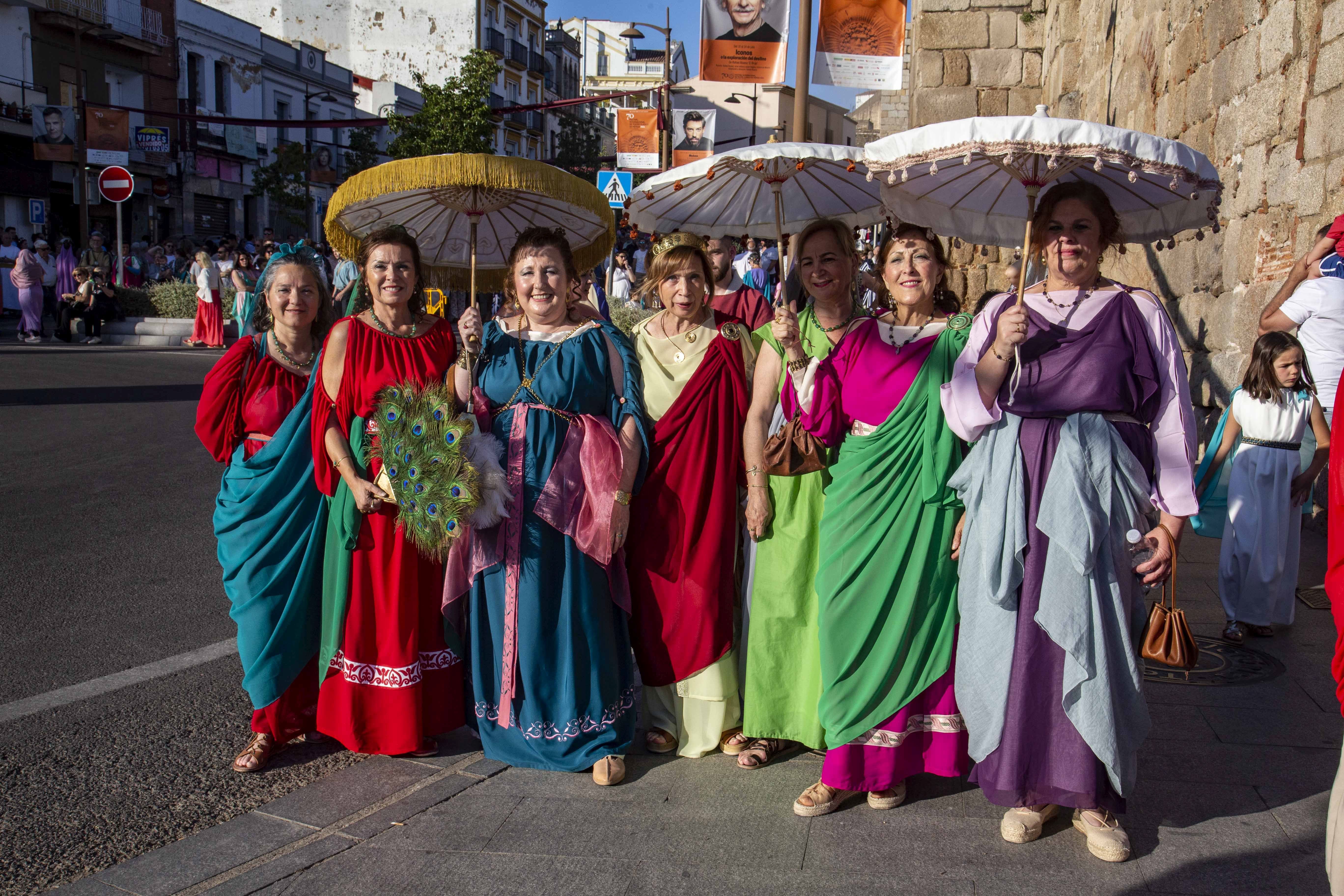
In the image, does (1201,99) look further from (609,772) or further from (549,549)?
(609,772)

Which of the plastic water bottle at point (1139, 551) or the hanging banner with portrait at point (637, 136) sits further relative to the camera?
the hanging banner with portrait at point (637, 136)

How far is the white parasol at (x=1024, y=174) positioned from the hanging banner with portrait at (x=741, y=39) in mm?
10074

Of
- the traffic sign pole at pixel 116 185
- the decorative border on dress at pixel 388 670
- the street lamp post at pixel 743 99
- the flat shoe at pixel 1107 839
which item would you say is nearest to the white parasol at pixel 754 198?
the decorative border on dress at pixel 388 670

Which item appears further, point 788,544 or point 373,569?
point 373,569

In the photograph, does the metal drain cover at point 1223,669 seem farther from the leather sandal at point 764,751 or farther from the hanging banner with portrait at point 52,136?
the hanging banner with portrait at point 52,136

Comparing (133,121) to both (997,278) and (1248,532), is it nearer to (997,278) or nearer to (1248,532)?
(997,278)

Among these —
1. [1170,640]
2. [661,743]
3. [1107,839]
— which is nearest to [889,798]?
[1107,839]

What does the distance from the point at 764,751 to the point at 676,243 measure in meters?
1.88

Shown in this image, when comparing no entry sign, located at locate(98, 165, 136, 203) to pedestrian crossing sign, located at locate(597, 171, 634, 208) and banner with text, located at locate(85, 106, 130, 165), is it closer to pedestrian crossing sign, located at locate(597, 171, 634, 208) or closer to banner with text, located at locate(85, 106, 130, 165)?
banner with text, located at locate(85, 106, 130, 165)

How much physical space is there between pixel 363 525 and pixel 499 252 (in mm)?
1310

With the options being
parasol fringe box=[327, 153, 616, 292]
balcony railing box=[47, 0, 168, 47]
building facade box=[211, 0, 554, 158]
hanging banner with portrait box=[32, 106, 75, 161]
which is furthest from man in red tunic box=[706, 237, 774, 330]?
building facade box=[211, 0, 554, 158]

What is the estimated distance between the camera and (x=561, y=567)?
12.0 feet

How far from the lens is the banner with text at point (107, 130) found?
24922mm

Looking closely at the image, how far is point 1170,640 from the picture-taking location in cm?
295
